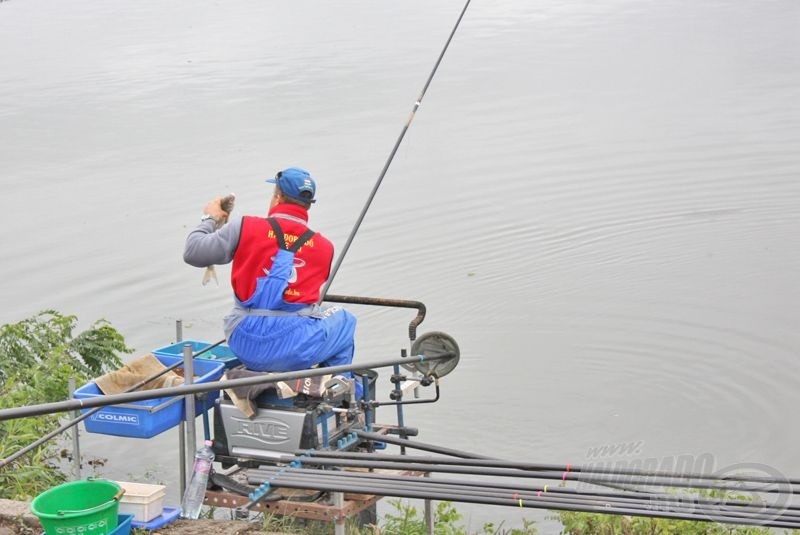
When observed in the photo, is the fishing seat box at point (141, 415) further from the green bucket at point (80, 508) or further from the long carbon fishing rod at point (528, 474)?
the long carbon fishing rod at point (528, 474)

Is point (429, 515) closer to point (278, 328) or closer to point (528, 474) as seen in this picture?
point (278, 328)

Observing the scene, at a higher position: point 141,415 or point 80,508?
point 141,415

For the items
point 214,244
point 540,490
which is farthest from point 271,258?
point 540,490

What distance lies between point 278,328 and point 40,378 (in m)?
2.44

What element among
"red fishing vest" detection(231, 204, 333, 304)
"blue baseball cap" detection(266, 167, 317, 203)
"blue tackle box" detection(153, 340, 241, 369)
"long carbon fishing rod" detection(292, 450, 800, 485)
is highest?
"blue baseball cap" detection(266, 167, 317, 203)

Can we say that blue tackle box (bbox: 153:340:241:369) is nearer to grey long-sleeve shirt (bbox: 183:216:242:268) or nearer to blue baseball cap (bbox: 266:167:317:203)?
grey long-sleeve shirt (bbox: 183:216:242:268)

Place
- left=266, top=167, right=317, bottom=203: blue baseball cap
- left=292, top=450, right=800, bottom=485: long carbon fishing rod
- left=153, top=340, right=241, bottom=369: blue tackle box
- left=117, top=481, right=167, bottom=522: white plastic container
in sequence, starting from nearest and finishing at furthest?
1. left=292, top=450, right=800, bottom=485: long carbon fishing rod
2. left=117, top=481, right=167, bottom=522: white plastic container
3. left=266, top=167, right=317, bottom=203: blue baseball cap
4. left=153, top=340, right=241, bottom=369: blue tackle box

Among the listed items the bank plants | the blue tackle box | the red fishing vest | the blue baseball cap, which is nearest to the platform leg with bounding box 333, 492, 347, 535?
the red fishing vest

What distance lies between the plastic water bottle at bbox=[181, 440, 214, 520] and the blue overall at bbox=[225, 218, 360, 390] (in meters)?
0.42

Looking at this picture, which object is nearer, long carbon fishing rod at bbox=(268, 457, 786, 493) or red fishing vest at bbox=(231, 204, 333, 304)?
long carbon fishing rod at bbox=(268, 457, 786, 493)

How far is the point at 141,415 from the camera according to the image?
4.76 m

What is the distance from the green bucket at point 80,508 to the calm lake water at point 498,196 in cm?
246

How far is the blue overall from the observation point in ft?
15.6

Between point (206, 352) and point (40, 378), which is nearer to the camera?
point (206, 352)
